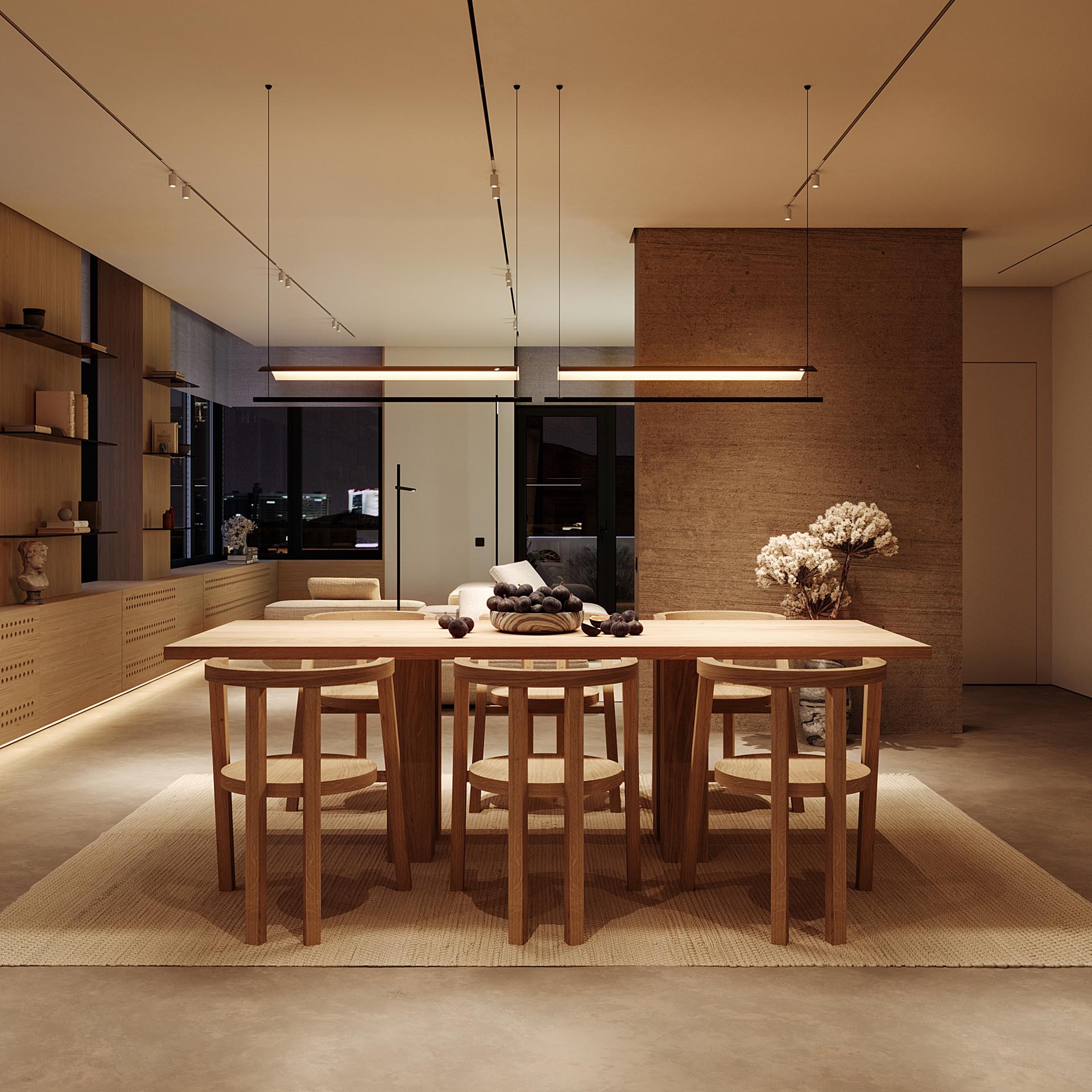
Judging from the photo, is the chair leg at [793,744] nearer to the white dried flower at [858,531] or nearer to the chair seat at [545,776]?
the chair seat at [545,776]

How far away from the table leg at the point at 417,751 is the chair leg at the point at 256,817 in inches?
31.8

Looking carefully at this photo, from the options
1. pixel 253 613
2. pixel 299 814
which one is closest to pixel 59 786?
pixel 299 814

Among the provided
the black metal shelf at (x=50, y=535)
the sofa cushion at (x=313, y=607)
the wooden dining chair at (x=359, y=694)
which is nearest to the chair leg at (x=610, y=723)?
the wooden dining chair at (x=359, y=694)

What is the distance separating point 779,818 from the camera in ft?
9.94

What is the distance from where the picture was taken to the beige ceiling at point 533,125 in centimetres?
365

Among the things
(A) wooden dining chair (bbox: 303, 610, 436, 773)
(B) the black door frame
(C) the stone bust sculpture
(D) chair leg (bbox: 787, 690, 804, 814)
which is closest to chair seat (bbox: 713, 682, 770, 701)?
(D) chair leg (bbox: 787, 690, 804, 814)

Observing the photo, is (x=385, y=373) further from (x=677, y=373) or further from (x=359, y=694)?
(x=359, y=694)

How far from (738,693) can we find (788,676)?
1203mm

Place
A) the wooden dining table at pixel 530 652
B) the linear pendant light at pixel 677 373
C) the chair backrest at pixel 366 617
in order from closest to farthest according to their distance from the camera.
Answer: the wooden dining table at pixel 530 652, the chair backrest at pixel 366 617, the linear pendant light at pixel 677 373

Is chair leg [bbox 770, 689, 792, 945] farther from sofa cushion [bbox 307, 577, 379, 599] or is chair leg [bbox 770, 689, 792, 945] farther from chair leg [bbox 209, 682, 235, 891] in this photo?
sofa cushion [bbox 307, 577, 379, 599]

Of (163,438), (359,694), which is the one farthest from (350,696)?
(163,438)

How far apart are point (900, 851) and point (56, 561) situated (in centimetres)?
518

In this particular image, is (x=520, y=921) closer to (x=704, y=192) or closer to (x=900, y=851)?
(x=900, y=851)

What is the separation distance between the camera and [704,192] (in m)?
5.46
